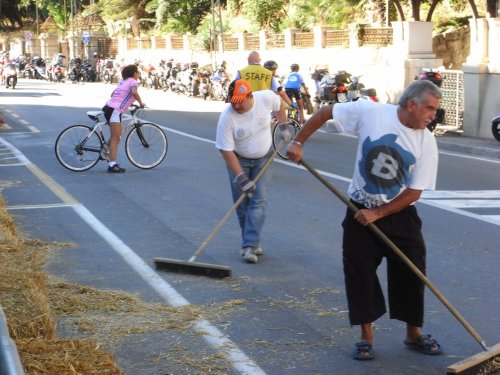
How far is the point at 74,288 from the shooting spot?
751cm

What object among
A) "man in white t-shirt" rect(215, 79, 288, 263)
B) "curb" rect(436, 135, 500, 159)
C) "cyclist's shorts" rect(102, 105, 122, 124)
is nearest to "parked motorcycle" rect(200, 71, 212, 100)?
"curb" rect(436, 135, 500, 159)

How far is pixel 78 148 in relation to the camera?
14.7 m

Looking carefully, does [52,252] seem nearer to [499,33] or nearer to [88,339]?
[88,339]

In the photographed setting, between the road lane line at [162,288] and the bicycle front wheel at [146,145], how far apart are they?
2.11m

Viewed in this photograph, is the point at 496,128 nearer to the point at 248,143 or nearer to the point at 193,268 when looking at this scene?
the point at 248,143

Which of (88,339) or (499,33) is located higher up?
(499,33)

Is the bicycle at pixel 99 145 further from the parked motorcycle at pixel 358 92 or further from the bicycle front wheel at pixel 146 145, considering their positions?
the parked motorcycle at pixel 358 92

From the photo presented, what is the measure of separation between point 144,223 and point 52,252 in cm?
159

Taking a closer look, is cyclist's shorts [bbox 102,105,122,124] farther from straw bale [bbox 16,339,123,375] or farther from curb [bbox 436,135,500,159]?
straw bale [bbox 16,339,123,375]

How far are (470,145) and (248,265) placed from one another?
1093 cm

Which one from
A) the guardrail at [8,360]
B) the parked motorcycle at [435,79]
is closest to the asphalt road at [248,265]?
the guardrail at [8,360]

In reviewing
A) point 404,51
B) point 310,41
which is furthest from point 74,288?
A: point 310,41

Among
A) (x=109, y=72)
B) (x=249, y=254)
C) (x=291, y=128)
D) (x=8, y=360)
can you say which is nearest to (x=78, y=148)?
(x=291, y=128)

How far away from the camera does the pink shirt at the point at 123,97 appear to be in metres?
14.5
